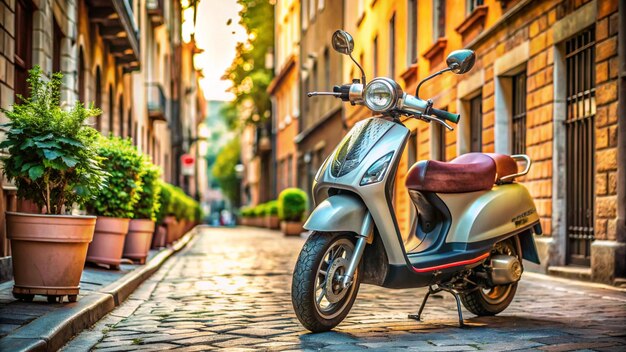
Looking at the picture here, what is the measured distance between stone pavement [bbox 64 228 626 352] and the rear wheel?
11 cm

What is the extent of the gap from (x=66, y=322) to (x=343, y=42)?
95.6 inches

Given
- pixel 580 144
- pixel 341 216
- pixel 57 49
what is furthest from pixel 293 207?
pixel 341 216

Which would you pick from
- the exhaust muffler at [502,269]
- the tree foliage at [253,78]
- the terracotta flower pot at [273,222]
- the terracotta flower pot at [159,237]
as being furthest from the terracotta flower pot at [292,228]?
the exhaust muffler at [502,269]

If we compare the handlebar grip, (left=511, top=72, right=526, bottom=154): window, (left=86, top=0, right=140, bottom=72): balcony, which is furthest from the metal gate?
(left=86, top=0, right=140, bottom=72): balcony

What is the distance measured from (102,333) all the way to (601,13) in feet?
21.1

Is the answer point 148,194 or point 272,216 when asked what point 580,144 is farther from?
point 272,216

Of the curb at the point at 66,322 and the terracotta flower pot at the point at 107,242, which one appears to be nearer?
the curb at the point at 66,322

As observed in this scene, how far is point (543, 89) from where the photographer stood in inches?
449

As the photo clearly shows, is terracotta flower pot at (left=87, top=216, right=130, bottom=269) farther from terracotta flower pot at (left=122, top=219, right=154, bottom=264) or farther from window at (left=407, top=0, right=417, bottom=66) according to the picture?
window at (left=407, top=0, right=417, bottom=66)

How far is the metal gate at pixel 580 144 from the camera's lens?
10352mm

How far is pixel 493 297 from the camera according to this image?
6375 mm

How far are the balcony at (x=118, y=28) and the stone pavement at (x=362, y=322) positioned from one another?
6666 millimetres

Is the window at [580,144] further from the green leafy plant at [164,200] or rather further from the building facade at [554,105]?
the green leafy plant at [164,200]

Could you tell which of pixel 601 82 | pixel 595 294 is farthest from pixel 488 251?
pixel 601 82
